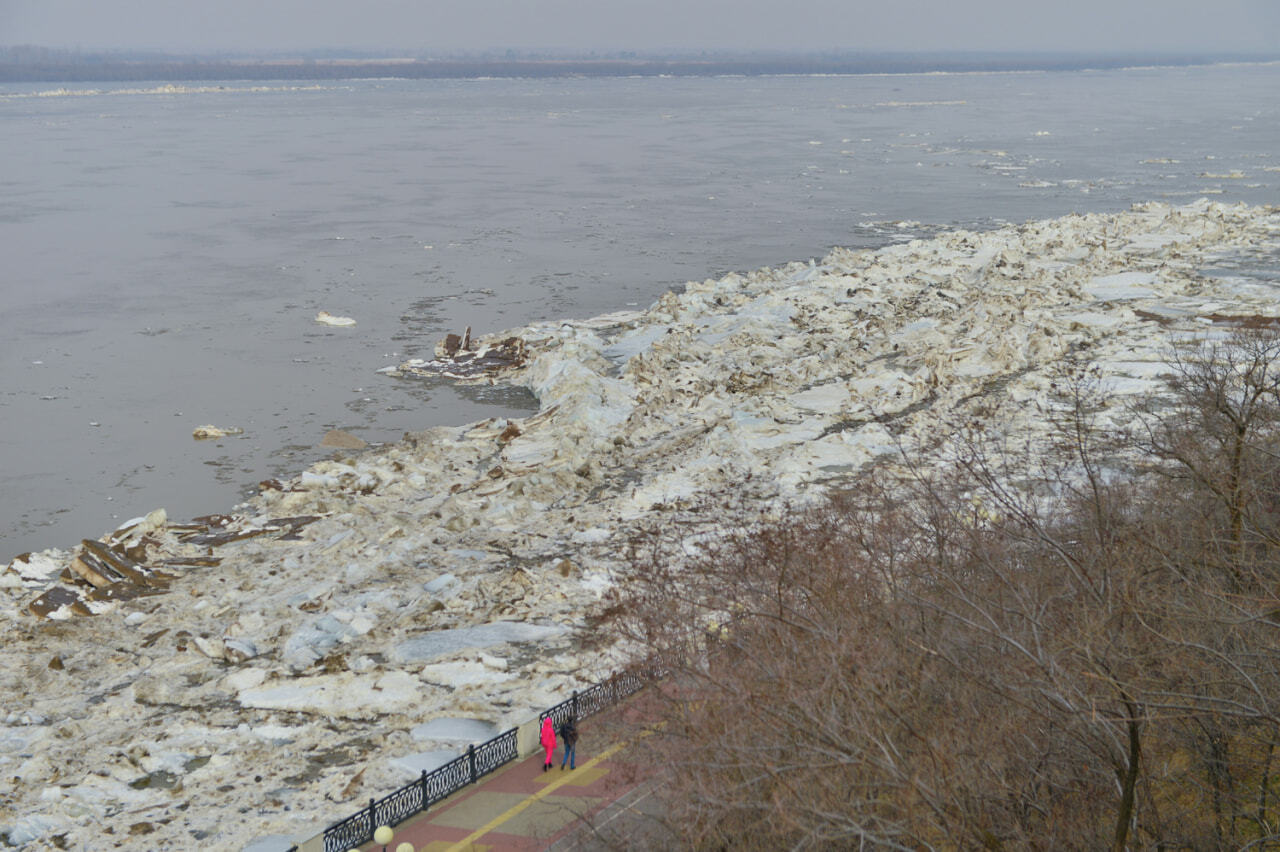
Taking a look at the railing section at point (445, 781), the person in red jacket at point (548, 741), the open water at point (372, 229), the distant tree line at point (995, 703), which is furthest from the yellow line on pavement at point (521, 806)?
the open water at point (372, 229)

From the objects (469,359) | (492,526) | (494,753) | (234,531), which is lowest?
(234,531)

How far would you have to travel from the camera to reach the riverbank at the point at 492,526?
14.1m

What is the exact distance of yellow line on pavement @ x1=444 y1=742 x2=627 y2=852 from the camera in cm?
1095

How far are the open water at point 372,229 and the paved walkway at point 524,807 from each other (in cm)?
1321

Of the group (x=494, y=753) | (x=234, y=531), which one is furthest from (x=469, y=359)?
(x=494, y=753)

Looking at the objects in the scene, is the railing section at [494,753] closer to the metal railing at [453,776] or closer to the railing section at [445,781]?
the metal railing at [453,776]

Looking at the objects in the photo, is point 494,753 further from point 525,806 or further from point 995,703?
point 995,703

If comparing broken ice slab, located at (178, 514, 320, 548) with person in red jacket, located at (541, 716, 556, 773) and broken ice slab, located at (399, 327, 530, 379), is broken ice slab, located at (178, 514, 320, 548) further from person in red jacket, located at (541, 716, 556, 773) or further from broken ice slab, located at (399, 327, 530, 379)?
person in red jacket, located at (541, 716, 556, 773)

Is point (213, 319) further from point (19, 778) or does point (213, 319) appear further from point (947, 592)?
point (947, 592)

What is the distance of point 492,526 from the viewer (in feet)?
71.6

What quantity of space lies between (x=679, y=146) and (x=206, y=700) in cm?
7986

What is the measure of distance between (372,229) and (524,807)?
46009 mm

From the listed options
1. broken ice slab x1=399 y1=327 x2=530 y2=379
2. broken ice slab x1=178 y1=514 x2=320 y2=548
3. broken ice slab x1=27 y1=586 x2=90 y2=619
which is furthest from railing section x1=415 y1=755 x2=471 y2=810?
broken ice slab x1=399 y1=327 x2=530 y2=379

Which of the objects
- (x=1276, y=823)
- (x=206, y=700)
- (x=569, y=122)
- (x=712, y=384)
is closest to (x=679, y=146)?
(x=569, y=122)
